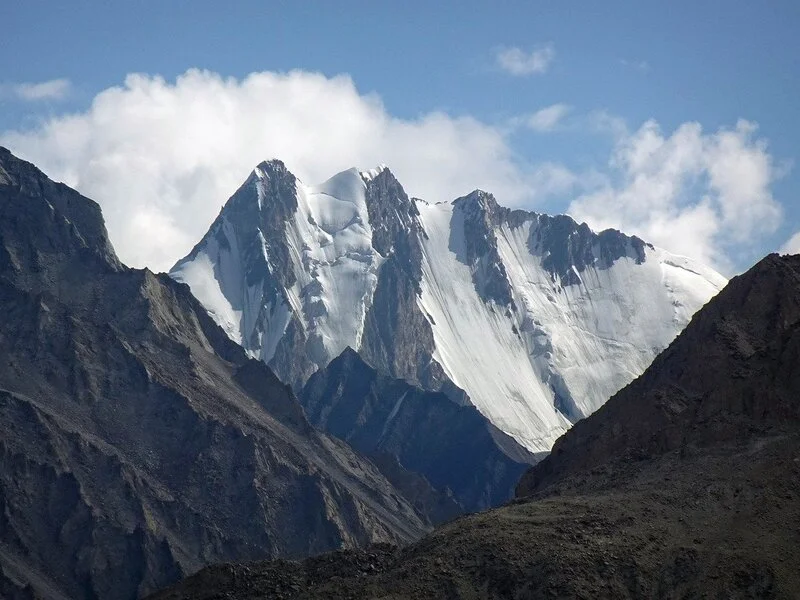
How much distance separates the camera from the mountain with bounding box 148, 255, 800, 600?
96.1m

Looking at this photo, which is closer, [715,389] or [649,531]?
[649,531]

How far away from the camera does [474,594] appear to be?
9550 centimetres

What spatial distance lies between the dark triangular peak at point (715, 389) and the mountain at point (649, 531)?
212mm

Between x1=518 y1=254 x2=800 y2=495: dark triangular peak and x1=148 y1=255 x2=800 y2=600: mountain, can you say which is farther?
x1=518 y1=254 x2=800 y2=495: dark triangular peak

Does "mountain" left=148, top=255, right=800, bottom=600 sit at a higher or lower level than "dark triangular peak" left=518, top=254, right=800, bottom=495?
lower

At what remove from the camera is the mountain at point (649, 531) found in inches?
3784

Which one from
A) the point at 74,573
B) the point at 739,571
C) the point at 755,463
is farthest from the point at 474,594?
the point at 74,573

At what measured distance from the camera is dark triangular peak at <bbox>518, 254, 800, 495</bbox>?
122062 millimetres

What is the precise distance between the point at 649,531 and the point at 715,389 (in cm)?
2928

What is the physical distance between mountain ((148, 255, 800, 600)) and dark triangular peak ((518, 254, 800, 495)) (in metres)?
0.21

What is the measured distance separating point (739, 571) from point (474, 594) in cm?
1567

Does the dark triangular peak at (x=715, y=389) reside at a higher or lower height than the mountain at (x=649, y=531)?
higher

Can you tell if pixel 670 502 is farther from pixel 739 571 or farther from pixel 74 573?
pixel 74 573

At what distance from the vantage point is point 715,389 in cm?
12888
